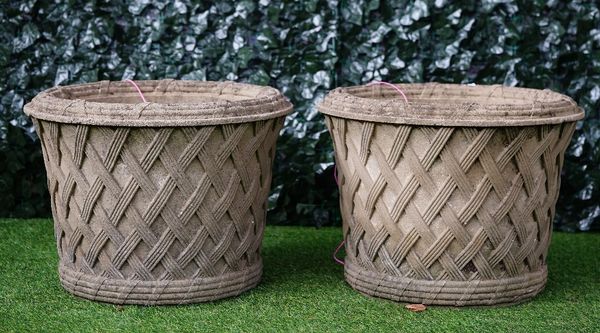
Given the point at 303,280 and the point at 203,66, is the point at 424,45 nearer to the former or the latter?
the point at 203,66

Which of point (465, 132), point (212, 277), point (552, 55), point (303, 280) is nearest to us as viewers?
point (465, 132)

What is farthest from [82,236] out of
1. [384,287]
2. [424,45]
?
[424,45]

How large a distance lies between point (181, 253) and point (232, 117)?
16.0 inches

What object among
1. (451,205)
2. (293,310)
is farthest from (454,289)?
(293,310)

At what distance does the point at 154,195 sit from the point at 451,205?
31.8 inches

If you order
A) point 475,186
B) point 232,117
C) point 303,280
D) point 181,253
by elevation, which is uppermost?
point 232,117

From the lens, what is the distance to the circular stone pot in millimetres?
2588

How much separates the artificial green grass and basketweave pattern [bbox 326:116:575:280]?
132 millimetres

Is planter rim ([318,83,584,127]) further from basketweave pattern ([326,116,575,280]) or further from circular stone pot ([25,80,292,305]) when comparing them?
circular stone pot ([25,80,292,305])

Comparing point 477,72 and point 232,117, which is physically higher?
point 232,117

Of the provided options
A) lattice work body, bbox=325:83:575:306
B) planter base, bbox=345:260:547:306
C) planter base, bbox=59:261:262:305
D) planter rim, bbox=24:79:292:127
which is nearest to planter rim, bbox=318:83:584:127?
lattice work body, bbox=325:83:575:306

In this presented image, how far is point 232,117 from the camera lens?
2637 millimetres

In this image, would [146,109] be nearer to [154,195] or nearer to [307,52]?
[154,195]

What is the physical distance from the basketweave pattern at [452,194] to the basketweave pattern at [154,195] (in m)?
0.34
